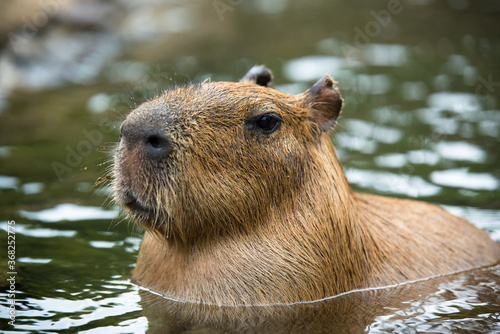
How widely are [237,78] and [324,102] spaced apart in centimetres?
719

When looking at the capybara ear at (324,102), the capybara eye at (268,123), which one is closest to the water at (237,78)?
the capybara ear at (324,102)

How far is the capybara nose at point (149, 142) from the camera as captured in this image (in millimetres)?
5336

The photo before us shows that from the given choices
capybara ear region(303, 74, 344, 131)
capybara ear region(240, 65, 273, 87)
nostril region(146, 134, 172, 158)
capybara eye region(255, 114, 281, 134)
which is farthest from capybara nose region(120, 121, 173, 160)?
capybara ear region(240, 65, 273, 87)

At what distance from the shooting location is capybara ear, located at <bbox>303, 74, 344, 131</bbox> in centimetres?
598

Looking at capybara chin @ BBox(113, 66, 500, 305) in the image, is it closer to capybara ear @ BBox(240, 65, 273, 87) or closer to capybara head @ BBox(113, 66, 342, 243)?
capybara head @ BBox(113, 66, 342, 243)

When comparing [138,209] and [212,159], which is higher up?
[212,159]

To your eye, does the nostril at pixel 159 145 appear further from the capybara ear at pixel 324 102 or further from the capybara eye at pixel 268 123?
the capybara ear at pixel 324 102

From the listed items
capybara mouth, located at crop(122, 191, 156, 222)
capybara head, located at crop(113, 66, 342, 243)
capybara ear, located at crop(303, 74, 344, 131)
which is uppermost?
capybara ear, located at crop(303, 74, 344, 131)

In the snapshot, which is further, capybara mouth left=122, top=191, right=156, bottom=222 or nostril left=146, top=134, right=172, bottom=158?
capybara mouth left=122, top=191, right=156, bottom=222

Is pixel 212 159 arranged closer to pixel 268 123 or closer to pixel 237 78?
pixel 268 123

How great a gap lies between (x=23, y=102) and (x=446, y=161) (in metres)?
7.63

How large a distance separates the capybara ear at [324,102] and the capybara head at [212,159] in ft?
0.44

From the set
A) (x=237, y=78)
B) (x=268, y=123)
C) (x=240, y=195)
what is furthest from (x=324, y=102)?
(x=237, y=78)

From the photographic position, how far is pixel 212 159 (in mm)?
5484
